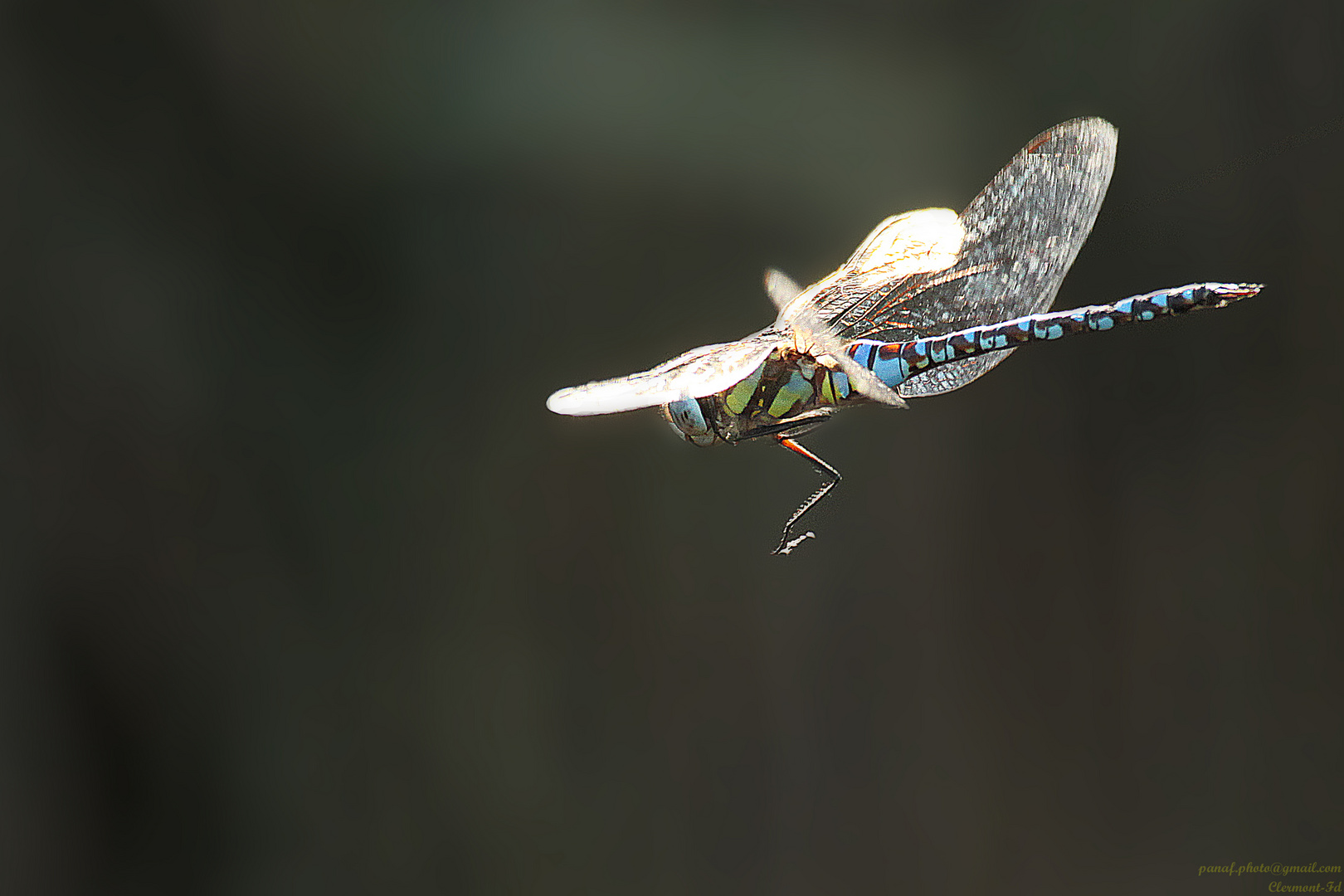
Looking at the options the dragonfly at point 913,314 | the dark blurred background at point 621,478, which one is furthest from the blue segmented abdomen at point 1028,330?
the dark blurred background at point 621,478

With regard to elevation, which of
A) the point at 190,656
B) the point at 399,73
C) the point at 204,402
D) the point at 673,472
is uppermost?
the point at 399,73

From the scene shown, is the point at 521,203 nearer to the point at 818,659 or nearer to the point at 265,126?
the point at 265,126

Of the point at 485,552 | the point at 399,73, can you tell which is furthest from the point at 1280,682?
the point at 399,73

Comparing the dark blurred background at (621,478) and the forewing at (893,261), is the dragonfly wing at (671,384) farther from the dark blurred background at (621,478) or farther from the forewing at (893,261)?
the dark blurred background at (621,478)

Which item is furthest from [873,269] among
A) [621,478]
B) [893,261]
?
[621,478]

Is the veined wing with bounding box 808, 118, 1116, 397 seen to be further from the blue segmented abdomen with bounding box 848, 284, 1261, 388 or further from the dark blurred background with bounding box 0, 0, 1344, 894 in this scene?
the dark blurred background with bounding box 0, 0, 1344, 894

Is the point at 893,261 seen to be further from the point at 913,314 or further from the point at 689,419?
the point at 689,419

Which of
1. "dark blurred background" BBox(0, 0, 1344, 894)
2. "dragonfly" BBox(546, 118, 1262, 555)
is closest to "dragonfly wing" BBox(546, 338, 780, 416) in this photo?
"dragonfly" BBox(546, 118, 1262, 555)
